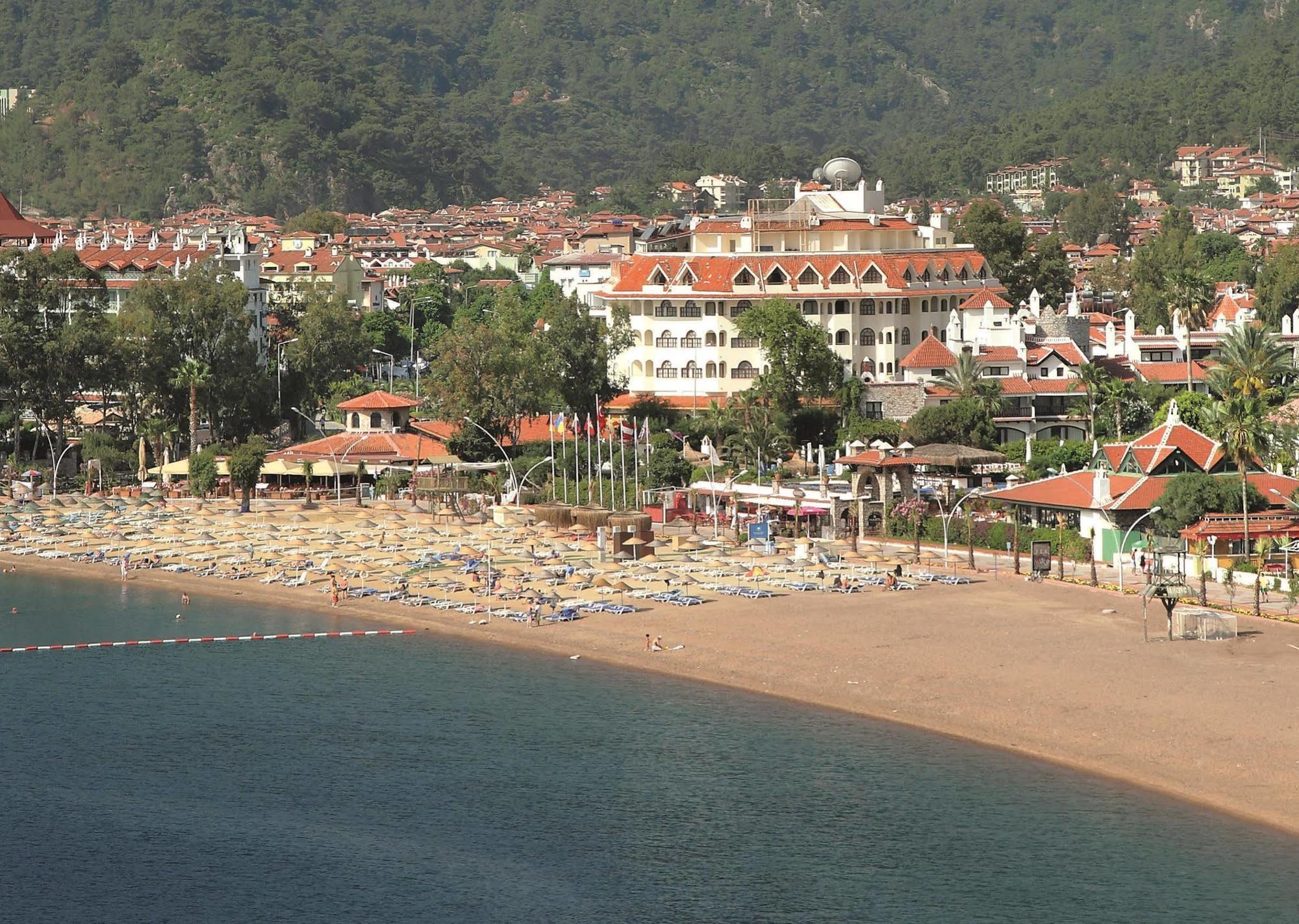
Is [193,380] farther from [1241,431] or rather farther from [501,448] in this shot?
→ [1241,431]

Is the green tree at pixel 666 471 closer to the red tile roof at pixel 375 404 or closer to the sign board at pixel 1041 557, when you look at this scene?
the red tile roof at pixel 375 404

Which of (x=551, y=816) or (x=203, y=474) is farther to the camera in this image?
(x=203, y=474)

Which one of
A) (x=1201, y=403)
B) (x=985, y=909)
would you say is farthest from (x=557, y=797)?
(x=1201, y=403)

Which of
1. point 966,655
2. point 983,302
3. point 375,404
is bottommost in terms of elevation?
point 966,655

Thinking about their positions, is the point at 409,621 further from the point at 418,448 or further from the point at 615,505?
the point at 418,448

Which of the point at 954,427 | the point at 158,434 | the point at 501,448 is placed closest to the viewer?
the point at 954,427

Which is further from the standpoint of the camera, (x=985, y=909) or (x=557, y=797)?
(x=557, y=797)

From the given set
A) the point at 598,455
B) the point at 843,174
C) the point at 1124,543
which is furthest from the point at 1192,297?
the point at 1124,543
